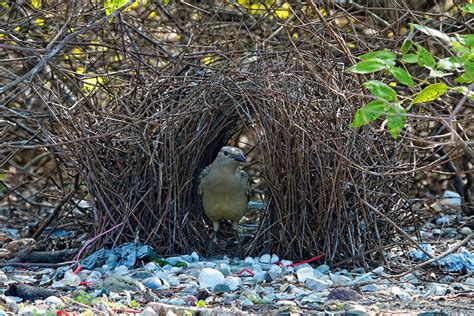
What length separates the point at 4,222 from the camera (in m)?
9.31

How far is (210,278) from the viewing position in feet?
19.7

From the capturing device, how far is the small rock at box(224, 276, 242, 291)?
5.91 metres

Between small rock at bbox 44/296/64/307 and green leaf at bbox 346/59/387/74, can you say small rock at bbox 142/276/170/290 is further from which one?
green leaf at bbox 346/59/387/74

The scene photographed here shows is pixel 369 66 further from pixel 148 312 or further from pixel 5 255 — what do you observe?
pixel 5 255

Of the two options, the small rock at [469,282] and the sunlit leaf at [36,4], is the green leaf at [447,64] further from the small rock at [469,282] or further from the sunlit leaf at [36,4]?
the sunlit leaf at [36,4]

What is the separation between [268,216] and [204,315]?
1.79 m

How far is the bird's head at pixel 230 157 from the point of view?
7.14m

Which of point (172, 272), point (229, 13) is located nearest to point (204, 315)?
point (172, 272)

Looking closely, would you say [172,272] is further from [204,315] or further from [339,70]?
[339,70]

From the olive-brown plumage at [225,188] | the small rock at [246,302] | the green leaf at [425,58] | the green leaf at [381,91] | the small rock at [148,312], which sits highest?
the green leaf at [425,58]

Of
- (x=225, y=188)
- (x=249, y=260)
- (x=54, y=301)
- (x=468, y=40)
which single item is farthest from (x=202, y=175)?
(x=468, y=40)

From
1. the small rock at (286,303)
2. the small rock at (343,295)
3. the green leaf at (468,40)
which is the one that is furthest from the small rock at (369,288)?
the green leaf at (468,40)

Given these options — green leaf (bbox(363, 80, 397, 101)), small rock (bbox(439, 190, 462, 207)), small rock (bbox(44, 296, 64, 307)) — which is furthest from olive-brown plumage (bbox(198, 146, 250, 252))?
small rock (bbox(439, 190, 462, 207))

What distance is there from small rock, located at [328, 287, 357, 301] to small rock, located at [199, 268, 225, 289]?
2.49 feet
